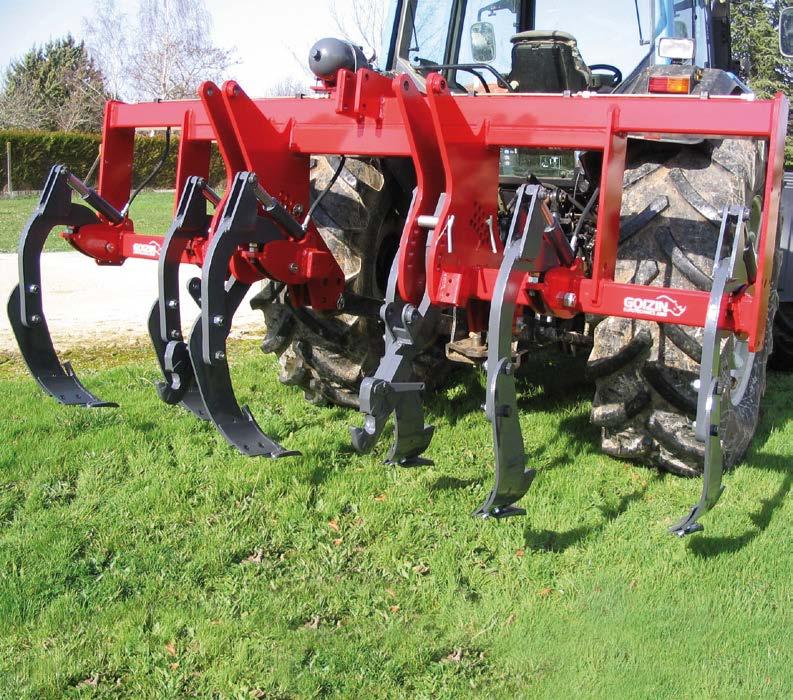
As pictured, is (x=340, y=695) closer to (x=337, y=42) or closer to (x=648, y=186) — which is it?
(x=648, y=186)

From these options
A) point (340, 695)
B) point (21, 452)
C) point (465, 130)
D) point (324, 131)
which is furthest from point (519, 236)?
point (21, 452)

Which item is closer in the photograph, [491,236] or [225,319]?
[491,236]

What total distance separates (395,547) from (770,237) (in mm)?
1658

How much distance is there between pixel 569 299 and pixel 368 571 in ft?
3.84

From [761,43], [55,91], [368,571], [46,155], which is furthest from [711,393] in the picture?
[55,91]

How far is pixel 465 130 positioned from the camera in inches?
122

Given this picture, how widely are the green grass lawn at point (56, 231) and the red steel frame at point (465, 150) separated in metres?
8.76

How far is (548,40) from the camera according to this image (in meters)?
4.14

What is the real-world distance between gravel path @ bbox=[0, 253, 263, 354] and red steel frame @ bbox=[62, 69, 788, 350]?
3.27m

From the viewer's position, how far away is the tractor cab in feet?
13.5

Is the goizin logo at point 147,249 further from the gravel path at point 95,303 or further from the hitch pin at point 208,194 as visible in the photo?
the gravel path at point 95,303

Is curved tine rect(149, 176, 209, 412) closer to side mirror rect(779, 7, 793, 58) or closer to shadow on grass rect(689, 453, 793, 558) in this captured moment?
shadow on grass rect(689, 453, 793, 558)

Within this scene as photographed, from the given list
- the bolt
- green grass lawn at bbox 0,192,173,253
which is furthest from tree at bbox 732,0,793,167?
green grass lawn at bbox 0,192,173,253

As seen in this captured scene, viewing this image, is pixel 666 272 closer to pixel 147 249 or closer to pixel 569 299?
pixel 569 299
